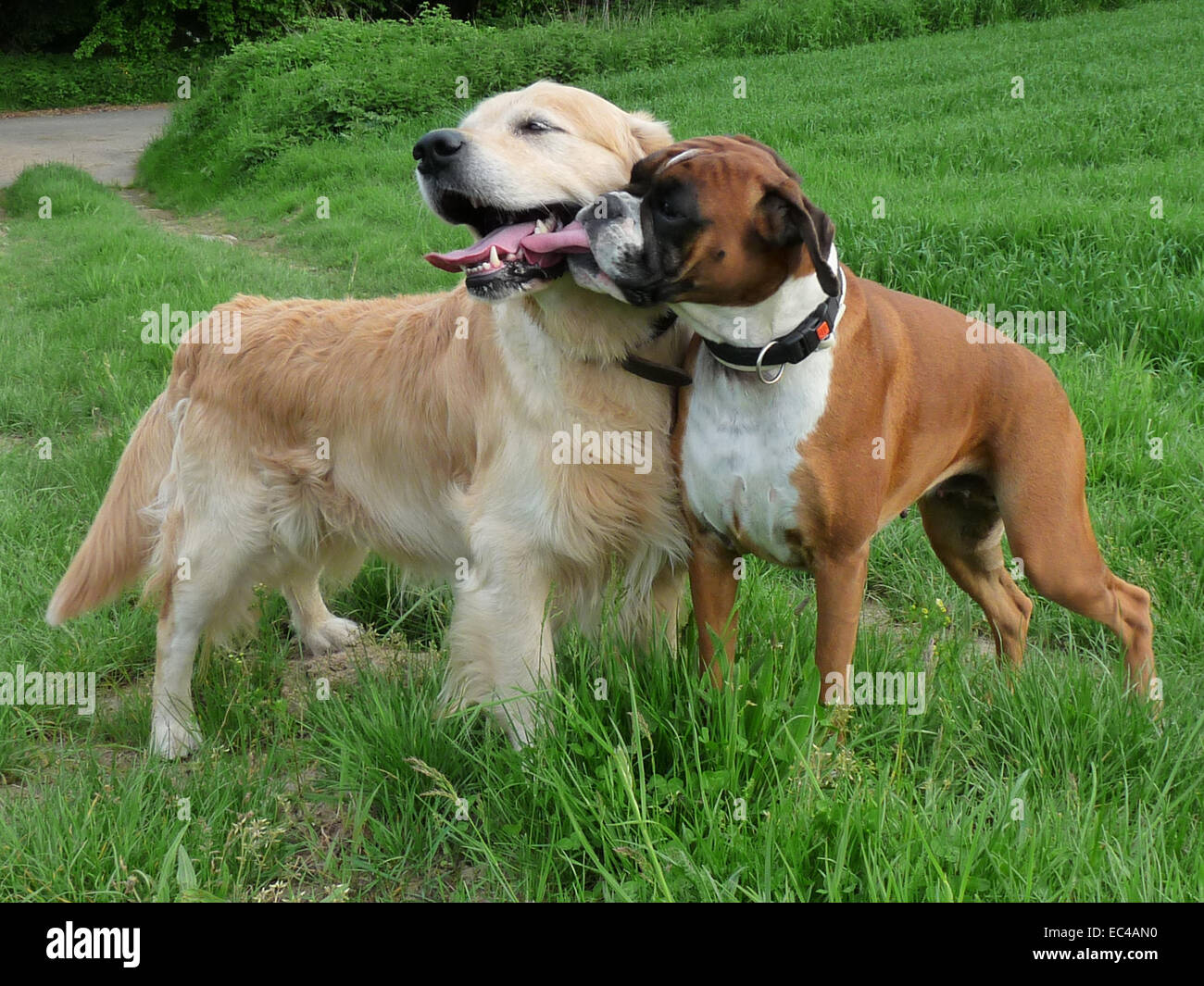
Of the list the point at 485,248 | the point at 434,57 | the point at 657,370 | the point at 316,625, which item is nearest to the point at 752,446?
the point at 657,370

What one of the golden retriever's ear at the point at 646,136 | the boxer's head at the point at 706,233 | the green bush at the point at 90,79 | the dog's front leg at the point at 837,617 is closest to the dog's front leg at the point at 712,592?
the dog's front leg at the point at 837,617

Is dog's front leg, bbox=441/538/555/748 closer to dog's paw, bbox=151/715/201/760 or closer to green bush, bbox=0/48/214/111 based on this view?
dog's paw, bbox=151/715/201/760

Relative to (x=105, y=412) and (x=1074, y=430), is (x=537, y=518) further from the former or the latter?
(x=105, y=412)

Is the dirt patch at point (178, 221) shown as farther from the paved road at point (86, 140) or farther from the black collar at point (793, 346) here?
the black collar at point (793, 346)

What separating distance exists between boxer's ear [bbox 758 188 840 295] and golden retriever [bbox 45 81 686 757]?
50 cm

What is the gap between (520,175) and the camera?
9.24 feet

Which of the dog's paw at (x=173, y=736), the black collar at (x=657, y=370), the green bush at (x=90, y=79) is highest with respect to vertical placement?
the green bush at (x=90, y=79)

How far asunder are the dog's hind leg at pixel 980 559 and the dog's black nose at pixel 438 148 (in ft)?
6.05

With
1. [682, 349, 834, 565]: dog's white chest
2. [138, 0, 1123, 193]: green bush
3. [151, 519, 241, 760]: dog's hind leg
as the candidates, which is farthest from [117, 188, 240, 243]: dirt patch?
[682, 349, 834, 565]: dog's white chest

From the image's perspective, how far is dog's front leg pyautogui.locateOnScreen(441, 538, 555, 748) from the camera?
303 centimetres

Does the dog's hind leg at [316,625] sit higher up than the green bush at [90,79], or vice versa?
the green bush at [90,79]

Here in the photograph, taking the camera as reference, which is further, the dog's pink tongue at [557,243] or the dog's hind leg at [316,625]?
the dog's hind leg at [316,625]

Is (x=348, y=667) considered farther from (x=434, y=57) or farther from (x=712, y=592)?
(x=434, y=57)

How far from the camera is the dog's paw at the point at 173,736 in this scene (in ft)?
10.9
